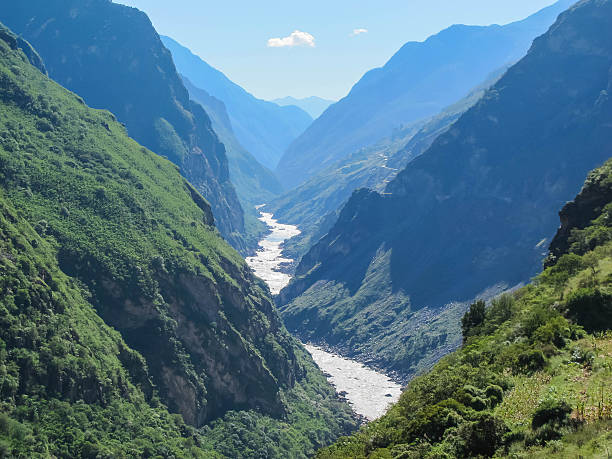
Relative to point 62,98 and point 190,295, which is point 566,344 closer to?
point 190,295

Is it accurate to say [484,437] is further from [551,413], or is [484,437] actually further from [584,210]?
[584,210]

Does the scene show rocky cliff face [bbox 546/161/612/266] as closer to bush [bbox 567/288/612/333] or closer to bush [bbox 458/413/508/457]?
bush [bbox 567/288/612/333]

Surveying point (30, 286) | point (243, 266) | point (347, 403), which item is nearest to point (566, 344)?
point (30, 286)

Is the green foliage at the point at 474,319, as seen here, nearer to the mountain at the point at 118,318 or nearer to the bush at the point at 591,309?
the bush at the point at 591,309

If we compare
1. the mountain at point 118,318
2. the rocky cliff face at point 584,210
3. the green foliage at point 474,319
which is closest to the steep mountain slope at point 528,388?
the green foliage at point 474,319

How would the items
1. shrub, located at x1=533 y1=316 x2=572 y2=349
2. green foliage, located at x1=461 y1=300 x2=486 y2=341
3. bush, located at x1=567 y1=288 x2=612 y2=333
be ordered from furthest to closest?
1. green foliage, located at x1=461 y1=300 x2=486 y2=341
2. bush, located at x1=567 y1=288 x2=612 y2=333
3. shrub, located at x1=533 y1=316 x2=572 y2=349

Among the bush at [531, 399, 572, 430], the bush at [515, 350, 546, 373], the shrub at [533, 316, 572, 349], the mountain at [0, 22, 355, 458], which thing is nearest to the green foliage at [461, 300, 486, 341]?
the shrub at [533, 316, 572, 349]
